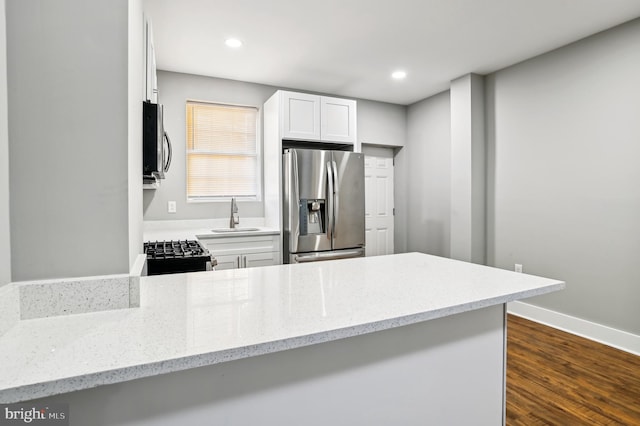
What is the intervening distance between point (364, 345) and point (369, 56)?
124 inches

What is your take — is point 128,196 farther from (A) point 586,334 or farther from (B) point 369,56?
(A) point 586,334

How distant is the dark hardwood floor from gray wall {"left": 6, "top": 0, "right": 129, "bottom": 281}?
218cm

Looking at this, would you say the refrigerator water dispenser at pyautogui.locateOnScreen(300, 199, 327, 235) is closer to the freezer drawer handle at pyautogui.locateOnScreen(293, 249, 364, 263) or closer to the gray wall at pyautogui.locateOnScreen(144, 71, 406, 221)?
the freezer drawer handle at pyautogui.locateOnScreen(293, 249, 364, 263)

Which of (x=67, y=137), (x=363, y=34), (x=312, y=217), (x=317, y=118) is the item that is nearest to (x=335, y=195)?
(x=312, y=217)

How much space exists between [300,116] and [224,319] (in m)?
3.25

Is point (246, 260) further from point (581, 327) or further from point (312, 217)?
point (581, 327)

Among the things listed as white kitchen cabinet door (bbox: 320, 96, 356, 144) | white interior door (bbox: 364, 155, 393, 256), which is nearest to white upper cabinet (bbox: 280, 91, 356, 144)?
white kitchen cabinet door (bbox: 320, 96, 356, 144)

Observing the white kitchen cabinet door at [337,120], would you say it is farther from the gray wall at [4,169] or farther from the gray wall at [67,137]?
the gray wall at [4,169]

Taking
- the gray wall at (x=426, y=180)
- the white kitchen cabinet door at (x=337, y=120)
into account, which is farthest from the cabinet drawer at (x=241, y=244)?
the gray wall at (x=426, y=180)

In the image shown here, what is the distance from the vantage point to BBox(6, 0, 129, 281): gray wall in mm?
898

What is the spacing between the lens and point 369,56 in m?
3.45

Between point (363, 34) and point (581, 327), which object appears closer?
point (363, 34)

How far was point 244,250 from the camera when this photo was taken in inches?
138

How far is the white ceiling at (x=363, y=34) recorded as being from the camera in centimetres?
254
